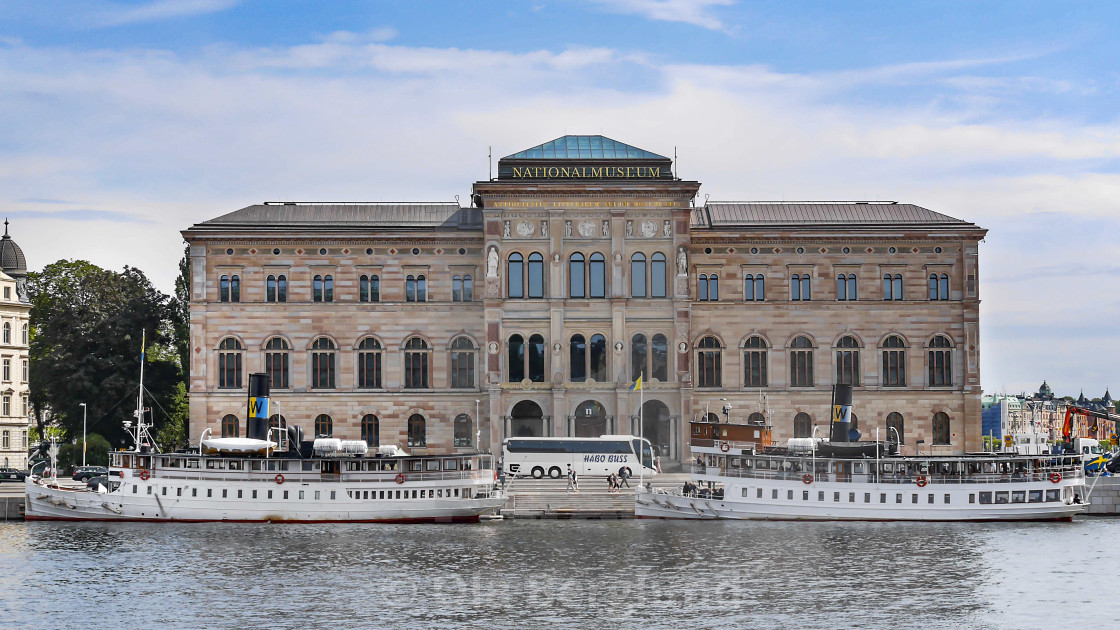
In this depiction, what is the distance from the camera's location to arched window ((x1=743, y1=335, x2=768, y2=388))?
327 feet

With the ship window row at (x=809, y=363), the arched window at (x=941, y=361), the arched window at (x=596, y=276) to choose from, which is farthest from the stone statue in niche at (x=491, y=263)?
the arched window at (x=941, y=361)

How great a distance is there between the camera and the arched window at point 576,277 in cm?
9744

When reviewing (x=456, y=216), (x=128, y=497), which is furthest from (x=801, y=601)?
(x=456, y=216)

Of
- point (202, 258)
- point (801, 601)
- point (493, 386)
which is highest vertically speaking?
point (202, 258)

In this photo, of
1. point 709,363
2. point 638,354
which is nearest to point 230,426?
point 638,354

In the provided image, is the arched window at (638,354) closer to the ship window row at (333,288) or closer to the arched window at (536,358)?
the arched window at (536,358)

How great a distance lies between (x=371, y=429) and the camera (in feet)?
324

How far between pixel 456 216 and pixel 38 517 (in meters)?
38.5

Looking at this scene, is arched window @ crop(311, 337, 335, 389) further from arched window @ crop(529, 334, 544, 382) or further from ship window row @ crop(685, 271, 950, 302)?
ship window row @ crop(685, 271, 950, 302)

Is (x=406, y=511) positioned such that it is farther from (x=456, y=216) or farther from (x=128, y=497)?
(x=456, y=216)

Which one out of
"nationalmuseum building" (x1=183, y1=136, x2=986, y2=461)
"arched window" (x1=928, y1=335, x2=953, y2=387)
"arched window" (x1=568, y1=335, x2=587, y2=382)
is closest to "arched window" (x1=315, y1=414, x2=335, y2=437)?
"nationalmuseum building" (x1=183, y1=136, x2=986, y2=461)

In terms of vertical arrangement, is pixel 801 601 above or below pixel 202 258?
below

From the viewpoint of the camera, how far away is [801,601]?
50.8 m

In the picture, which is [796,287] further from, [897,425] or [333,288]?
[333,288]
